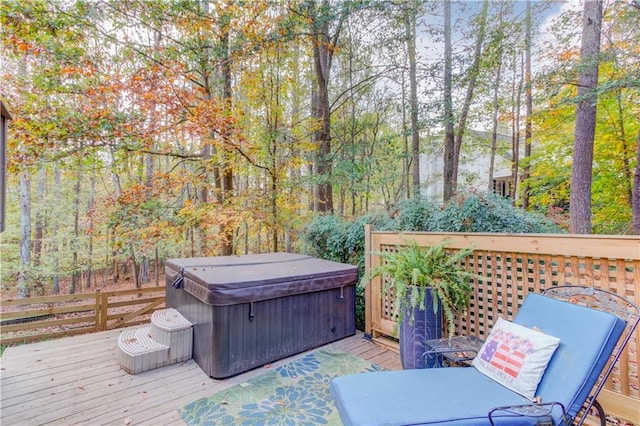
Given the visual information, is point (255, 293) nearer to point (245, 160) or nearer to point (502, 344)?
point (502, 344)

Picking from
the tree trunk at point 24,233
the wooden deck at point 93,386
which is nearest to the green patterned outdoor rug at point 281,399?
the wooden deck at point 93,386

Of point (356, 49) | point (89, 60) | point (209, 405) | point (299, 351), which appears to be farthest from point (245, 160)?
point (209, 405)

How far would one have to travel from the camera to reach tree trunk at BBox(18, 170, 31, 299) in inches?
301

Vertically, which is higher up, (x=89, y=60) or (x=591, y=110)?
(x=89, y=60)

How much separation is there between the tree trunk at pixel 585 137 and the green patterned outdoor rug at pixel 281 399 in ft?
15.6

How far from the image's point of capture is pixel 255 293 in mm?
2916

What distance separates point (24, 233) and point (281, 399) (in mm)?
9365

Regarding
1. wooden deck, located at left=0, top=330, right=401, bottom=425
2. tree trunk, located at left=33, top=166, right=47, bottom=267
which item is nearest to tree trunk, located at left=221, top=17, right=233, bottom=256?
wooden deck, located at left=0, top=330, right=401, bottom=425

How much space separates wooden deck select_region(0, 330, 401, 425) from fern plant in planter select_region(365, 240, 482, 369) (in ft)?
1.91

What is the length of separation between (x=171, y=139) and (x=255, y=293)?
16.6 ft

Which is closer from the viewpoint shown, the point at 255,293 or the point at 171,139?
the point at 255,293

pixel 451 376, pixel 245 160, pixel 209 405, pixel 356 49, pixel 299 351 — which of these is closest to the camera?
pixel 451 376

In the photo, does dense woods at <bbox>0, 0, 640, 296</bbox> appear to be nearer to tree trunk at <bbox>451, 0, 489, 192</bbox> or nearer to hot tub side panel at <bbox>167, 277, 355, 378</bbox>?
tree trunk at <bbox>451, 0, 489, 192</bbox>

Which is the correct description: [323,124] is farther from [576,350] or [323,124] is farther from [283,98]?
[576,350]
